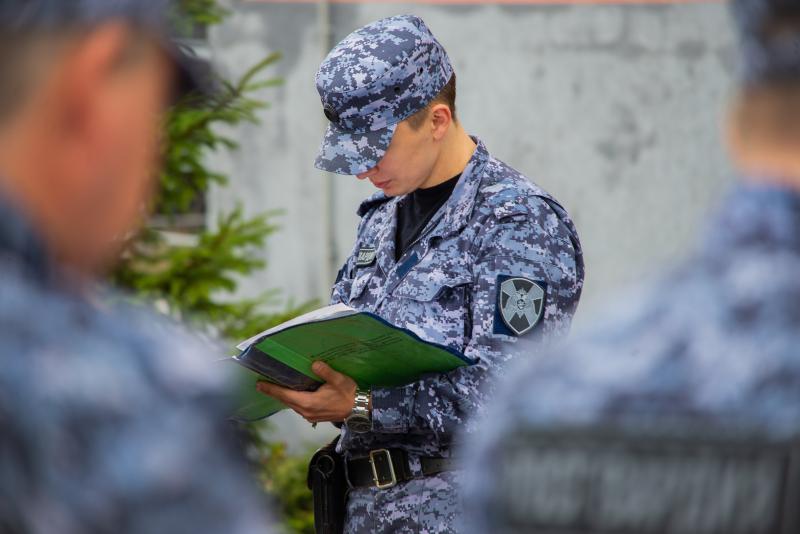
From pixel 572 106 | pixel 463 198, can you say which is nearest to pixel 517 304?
pixel 463 198

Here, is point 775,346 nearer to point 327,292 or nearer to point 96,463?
point 96,463

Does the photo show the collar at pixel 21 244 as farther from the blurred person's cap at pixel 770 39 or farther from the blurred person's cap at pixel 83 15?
the blurred person's cap at pixel 770 39

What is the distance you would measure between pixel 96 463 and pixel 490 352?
1560 mm

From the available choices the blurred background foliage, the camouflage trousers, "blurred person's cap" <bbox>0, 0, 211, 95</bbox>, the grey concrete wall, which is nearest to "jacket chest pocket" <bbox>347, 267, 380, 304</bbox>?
the camouflage trousers

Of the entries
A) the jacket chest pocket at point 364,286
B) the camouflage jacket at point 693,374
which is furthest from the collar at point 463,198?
the camouflage jacket at point 693,374

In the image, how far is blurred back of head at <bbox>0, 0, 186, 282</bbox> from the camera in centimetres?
92

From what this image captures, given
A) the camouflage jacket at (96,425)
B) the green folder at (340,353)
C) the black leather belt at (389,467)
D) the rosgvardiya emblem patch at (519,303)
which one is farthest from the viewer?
the black leather belt at (389,467)

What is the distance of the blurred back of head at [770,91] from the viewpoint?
95cm

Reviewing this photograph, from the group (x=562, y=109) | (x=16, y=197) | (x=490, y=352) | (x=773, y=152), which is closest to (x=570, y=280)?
(x=490, y=352)

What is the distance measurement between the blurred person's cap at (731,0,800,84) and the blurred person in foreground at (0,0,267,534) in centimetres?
47

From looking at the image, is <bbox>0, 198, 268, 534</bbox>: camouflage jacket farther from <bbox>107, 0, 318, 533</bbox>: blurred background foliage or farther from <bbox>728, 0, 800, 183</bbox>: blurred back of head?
<bbox>107, 0, 318, 533</bbox>: blurred background foliage

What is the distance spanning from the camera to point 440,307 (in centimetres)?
248

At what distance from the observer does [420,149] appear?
8.46 ft

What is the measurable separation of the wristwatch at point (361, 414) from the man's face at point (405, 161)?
440 millimetres
